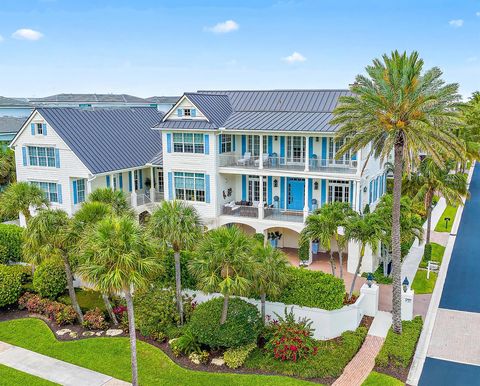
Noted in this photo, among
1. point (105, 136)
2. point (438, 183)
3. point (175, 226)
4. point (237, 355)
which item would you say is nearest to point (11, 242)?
point (105, 136)

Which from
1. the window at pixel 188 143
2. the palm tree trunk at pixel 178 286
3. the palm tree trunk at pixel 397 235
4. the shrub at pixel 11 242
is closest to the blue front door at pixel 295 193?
the window at pixel 188 143

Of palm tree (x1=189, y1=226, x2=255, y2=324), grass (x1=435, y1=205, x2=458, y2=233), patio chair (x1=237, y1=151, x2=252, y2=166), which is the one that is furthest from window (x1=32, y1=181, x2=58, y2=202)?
grass (x1=435, y1=205, x2=458, y2=233)

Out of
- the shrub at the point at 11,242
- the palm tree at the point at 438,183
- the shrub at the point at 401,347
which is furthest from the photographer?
the palm tree at the point at 438,183

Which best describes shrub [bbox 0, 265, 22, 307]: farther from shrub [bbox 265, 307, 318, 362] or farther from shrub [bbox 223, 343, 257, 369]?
shrub [bbox 265, 307, 318, 362]

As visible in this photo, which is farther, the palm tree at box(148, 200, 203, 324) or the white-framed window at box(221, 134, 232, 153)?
the white-framed window at box(221, 134, 232, 153)

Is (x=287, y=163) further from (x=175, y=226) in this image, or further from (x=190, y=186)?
(x=175, y=226)

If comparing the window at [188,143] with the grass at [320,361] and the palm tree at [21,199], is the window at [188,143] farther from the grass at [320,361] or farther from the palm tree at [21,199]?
the grass at [320,361]

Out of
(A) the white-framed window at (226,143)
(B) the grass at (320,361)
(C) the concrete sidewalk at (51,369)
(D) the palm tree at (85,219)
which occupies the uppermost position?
(A) the white-framed window at (226,143)
